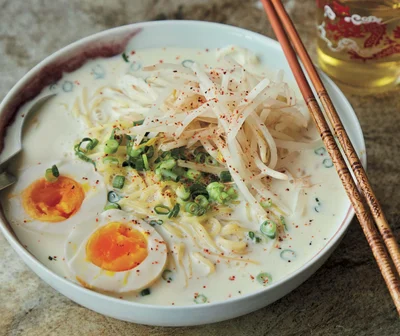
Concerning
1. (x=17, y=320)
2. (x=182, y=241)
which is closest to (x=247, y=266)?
(x=182, y=241)

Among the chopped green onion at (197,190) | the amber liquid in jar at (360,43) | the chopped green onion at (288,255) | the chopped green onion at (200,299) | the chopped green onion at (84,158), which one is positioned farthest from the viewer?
the amber liquid in jar at (360,43)

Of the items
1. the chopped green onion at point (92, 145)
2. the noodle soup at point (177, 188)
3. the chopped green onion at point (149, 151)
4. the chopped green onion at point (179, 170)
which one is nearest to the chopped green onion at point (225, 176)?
the noodle soup at point (177, 188)

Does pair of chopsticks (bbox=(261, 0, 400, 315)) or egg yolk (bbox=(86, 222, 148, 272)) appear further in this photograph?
egg yolk (bbox=(86, 222, 148, 272))

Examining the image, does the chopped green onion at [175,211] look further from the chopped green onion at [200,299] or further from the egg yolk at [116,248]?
the chopped green onion at [200,299]

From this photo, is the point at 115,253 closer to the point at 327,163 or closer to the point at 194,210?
the point at 194,210

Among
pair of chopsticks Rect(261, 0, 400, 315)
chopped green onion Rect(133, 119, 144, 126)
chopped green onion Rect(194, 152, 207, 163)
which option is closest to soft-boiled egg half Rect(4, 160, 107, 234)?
chopped green onion Rect(133, 119, 144, 126)

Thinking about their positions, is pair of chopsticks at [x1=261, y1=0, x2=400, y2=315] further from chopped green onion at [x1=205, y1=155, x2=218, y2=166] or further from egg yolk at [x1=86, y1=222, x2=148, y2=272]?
egg yolk at [x1=86, y1=222, x2=148, y2=272]
